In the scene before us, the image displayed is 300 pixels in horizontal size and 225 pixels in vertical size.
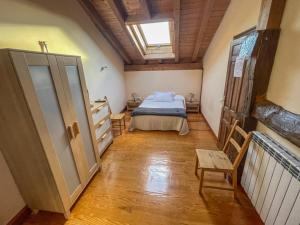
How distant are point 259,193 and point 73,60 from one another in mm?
2318

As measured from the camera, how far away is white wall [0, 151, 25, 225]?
141cm

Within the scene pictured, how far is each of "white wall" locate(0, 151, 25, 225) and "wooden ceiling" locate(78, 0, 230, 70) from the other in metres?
2.59

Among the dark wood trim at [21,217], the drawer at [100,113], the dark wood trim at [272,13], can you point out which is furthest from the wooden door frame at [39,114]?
the dark wood trim at [272,13]

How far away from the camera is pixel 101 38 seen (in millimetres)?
3445

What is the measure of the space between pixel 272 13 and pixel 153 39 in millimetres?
3177

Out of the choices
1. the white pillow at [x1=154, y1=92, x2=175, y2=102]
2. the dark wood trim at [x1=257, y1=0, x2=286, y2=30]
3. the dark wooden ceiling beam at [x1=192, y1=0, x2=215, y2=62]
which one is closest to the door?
the dark wood trim at [x1=257, y1=0, x2=286, y2=30]

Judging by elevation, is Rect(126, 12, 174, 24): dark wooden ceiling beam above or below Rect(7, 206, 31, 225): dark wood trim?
above

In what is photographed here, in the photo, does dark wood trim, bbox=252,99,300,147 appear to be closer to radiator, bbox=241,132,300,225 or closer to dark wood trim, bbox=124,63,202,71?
radiator, bbox=241,132,300,225

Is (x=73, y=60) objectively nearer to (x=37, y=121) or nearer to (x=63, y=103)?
(x=63, y=103)

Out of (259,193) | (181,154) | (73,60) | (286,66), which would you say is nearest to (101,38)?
(73,60)

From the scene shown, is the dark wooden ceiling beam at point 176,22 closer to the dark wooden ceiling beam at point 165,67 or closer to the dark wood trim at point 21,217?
the dark wooden ceiling beam at point 165,67

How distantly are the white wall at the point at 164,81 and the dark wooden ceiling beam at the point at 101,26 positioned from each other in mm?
873

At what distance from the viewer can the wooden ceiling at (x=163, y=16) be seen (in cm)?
251

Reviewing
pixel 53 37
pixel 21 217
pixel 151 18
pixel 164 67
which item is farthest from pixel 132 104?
pixel 21 217
